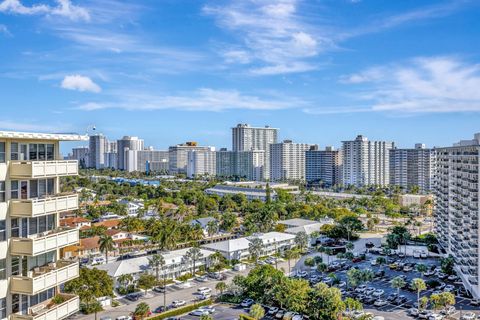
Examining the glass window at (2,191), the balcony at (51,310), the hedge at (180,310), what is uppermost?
the glass window at (2,191)

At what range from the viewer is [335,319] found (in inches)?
950

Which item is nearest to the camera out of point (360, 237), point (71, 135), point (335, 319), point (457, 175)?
point (71, 135)

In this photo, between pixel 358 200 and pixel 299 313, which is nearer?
pixel 299 313

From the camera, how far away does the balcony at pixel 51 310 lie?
9.80 metres

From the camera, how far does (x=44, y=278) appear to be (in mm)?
10062

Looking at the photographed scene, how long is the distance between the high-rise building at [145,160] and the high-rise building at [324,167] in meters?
69.0

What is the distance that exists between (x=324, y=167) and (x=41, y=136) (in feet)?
398

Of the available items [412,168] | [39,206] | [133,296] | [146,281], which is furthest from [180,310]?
→ [412,168]

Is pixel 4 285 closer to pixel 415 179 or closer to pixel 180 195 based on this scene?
pixel 180 195

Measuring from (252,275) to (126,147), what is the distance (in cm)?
16048

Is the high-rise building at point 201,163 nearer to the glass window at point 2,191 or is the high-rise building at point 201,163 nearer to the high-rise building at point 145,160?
the high-rise building at point 145,160

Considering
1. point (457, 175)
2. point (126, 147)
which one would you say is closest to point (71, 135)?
point (457, 175)

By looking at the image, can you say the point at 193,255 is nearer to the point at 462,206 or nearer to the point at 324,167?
the point at 462,206

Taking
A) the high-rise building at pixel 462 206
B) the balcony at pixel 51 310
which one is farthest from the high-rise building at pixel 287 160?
the balcony at pixel 51 310
